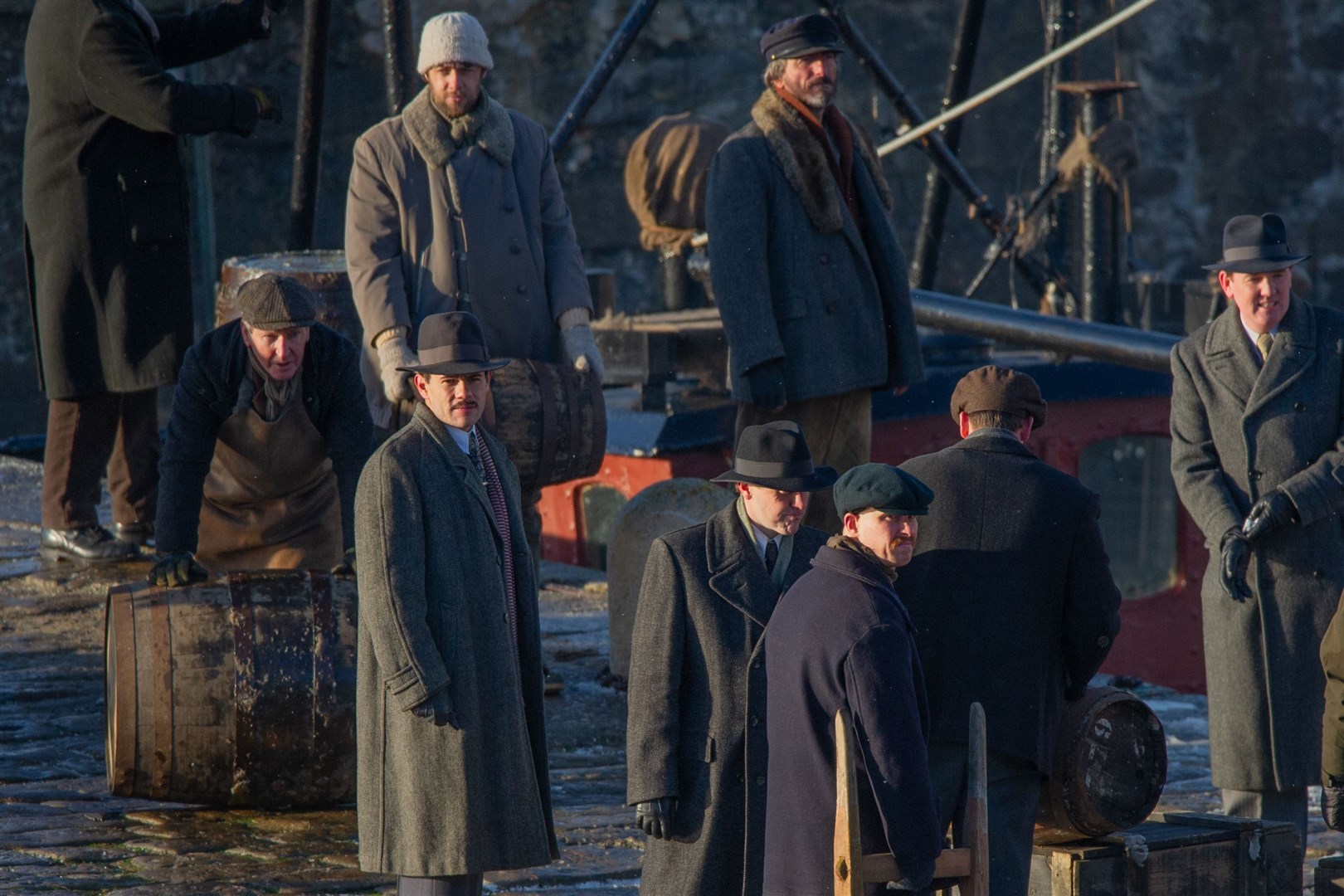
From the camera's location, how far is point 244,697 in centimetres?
588

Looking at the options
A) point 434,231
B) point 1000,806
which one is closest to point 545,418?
point 434,231

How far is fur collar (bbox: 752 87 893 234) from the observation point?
6859mm

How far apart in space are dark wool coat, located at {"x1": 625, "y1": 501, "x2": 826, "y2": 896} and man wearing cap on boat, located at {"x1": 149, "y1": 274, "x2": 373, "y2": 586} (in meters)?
1.56

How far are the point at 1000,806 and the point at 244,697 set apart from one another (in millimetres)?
2146

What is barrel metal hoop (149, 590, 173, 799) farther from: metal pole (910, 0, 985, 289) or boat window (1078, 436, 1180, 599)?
boat window (1078, 436, 1180, 599)

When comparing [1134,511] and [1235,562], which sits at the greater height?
[1134,511]

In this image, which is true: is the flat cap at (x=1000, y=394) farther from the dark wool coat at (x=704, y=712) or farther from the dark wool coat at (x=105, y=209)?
the dark wool coat at (x=105, y=209)

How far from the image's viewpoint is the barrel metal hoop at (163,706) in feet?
19.3

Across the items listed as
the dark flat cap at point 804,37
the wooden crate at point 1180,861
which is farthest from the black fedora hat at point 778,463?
the dark flat cap at point 804,37

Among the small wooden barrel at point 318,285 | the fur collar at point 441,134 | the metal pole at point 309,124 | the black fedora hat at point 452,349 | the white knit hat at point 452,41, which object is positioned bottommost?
the black fedora hat at point 452,349

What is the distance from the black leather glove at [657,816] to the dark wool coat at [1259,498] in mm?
2195

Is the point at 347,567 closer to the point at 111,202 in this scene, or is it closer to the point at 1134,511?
the point at 111,202

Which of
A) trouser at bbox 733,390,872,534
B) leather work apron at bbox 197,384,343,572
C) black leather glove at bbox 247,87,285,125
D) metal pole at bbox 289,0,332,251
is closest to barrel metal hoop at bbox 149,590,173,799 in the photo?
leather work apron at bbox 197,384,343,572

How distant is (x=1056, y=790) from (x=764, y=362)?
212 centimetres
